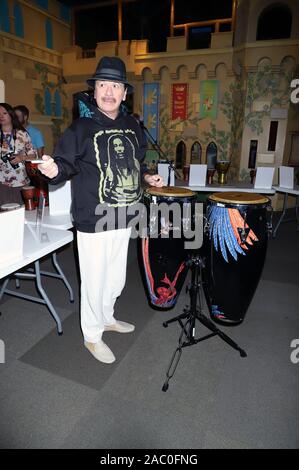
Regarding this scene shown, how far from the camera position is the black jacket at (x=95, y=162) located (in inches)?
63.5

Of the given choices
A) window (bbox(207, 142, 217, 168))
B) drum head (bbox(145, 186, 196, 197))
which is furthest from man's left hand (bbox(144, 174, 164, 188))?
window (bbox(207, 142, 217, 168))

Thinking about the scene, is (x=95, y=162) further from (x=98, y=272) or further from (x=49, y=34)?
(x=49, y=34)

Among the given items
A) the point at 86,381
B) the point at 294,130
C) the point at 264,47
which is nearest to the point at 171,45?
the point at 264,47

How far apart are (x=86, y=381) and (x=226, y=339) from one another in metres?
0.93

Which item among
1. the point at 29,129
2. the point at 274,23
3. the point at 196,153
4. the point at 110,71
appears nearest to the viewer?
the point at 110,71

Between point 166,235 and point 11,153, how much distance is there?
1897mm

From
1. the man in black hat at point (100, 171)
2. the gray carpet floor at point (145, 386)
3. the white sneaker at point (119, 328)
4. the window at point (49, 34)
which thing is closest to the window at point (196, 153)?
the window at point (49, 34)

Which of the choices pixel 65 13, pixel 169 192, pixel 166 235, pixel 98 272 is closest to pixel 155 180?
pixel 169 192

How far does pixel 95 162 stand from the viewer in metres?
1.64

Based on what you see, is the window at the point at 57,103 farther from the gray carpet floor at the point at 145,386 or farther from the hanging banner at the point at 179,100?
the gray carpet floor at the point at 145,386

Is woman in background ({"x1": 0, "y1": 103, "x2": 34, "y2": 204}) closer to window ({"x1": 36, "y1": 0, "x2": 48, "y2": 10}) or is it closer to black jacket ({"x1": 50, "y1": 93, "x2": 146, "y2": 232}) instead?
black jacket ({"x1": 50, "y1": 93, "x2": 146, "y2": 232})

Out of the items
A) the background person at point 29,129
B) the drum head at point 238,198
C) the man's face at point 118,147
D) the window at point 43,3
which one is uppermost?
the window at point 43,3

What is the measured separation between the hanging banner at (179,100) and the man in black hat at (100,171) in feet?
15.8

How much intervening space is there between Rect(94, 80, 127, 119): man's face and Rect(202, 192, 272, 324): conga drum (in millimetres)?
799
